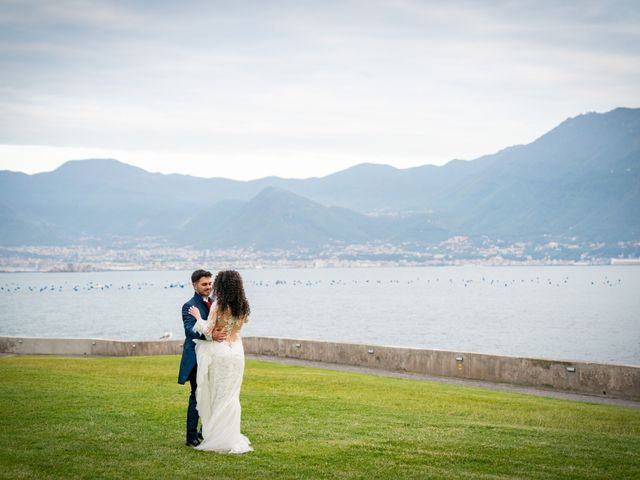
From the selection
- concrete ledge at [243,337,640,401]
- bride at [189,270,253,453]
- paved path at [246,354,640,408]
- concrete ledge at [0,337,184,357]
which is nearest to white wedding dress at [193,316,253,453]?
bride at [189,270,253,453]

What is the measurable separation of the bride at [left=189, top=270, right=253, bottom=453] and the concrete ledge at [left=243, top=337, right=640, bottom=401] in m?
11.3

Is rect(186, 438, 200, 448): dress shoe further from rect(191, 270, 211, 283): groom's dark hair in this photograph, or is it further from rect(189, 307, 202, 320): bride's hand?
rect(191, 270, 211, 283): groom's dark hair

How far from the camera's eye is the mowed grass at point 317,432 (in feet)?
32.0

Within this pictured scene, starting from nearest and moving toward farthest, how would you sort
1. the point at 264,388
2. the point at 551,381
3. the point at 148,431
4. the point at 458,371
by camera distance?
the point at 148,431 < the point at 264,388 < the point at 551,381 < the point at 458,371

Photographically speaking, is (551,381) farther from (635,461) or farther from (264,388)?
(635,461)

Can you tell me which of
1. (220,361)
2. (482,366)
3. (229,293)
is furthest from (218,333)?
(482,366)

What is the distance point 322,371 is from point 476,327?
67.6 meters

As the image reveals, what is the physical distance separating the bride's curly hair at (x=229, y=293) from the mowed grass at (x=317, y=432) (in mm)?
1735

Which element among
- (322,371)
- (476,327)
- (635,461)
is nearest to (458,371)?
(322,371)

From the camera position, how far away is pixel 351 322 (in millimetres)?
99688

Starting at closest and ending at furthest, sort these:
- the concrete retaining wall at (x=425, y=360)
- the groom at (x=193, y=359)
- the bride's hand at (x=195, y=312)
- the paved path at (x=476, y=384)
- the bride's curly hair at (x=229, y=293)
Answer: the bride's curly hair at (x=229, y=293) < the bride's hand at (x=195, y=312) < the groom at (x=193, y=359) < the paved path at (x=476, y=384) < the concrete retaining wall at (x=425, y=360)

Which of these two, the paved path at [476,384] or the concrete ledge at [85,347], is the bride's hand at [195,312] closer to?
the paved path at [476,384]

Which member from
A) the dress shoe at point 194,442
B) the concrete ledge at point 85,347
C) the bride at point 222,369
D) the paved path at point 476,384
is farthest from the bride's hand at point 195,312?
the concrete ledge at point 85,347

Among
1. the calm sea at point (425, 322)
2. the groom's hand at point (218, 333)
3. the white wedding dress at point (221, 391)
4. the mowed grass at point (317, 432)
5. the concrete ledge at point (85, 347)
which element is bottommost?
the calm sea at point (425, 322)
